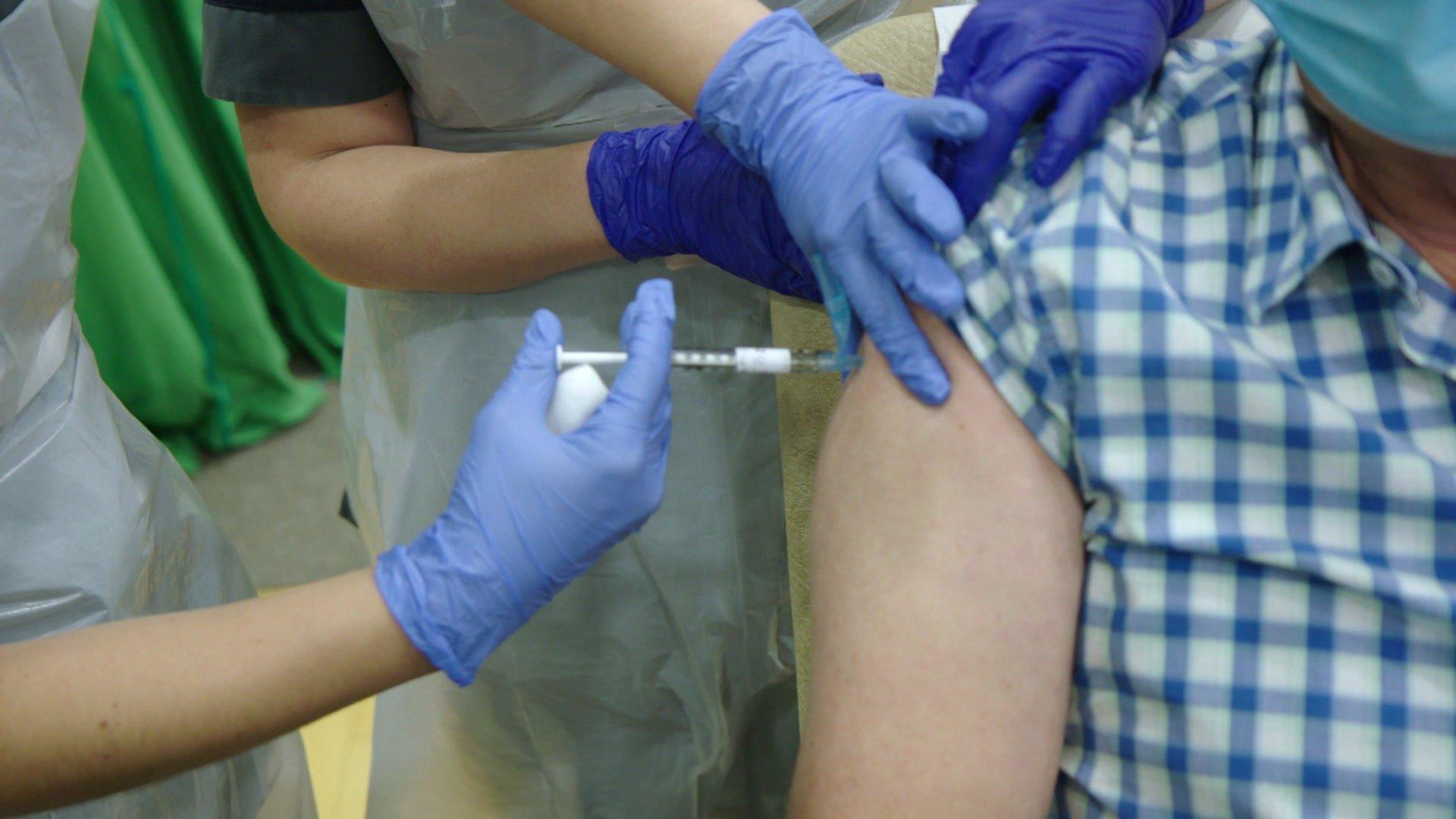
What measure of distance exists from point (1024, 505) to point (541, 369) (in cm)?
38

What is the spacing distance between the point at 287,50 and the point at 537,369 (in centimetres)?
47

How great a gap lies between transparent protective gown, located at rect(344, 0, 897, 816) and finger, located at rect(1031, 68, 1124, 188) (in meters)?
0.48

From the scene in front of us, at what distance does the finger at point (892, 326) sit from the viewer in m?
0.78

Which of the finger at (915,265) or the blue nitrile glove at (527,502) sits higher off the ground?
the finger at (915,265)

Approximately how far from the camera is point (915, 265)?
2.61 feet

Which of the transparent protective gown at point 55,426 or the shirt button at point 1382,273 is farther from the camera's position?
the transparent protective gown at point 55,426

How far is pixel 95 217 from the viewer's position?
6.53ft

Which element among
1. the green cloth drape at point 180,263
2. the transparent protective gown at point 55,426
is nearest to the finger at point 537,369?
the transparent protective gown at point 55,426

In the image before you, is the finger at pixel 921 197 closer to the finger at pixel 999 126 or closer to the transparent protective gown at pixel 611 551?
the finger at pixel 999 126

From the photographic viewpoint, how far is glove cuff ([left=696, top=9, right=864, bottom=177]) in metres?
0.91

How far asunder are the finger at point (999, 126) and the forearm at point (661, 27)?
24 cm

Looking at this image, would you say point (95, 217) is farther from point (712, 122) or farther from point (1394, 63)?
point (1394, 63)

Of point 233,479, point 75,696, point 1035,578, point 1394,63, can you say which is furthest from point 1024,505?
point 233,479

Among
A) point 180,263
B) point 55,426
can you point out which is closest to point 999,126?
point 55,426
